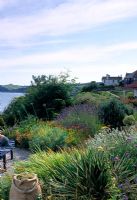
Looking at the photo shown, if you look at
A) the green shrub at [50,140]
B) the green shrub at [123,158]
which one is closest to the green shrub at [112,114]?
the green shrub at [50,140]

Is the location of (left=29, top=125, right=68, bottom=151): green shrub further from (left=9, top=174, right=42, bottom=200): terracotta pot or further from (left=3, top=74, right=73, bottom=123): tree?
(left=3, top=74, right=73, bottom=123): tree

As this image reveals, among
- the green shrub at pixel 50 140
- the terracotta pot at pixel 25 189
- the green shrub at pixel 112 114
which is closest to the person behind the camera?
the terracotta pot at pixel 25 189

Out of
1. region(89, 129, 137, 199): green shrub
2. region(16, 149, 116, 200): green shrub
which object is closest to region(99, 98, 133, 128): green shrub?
region(89, 129, 137, 199): green shrub

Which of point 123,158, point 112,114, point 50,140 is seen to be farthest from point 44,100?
point 123,158

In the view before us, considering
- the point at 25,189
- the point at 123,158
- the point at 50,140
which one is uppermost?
the point at 123,158

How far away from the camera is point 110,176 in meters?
5.43

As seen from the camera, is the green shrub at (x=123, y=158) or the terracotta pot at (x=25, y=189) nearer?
the terracotta pot at (x=25, y=189)

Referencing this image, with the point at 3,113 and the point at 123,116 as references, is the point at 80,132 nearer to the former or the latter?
the point at 123,116

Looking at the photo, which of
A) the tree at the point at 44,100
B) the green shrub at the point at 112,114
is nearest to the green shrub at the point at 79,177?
the green shrub at the point at 112,114

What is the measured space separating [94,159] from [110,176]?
34 centimetres

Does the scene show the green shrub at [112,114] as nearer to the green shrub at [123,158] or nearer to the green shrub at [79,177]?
the green shrub at [123,158]

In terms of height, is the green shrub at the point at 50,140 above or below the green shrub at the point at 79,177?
below

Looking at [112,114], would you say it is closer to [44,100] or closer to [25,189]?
[44,100]

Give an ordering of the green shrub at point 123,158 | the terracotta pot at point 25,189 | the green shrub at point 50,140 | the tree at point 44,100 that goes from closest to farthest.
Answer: the terracotta pot at point 25,189
the green shrub at point 123,158
the green shrub at point 50,140
the tree at point 44,100
